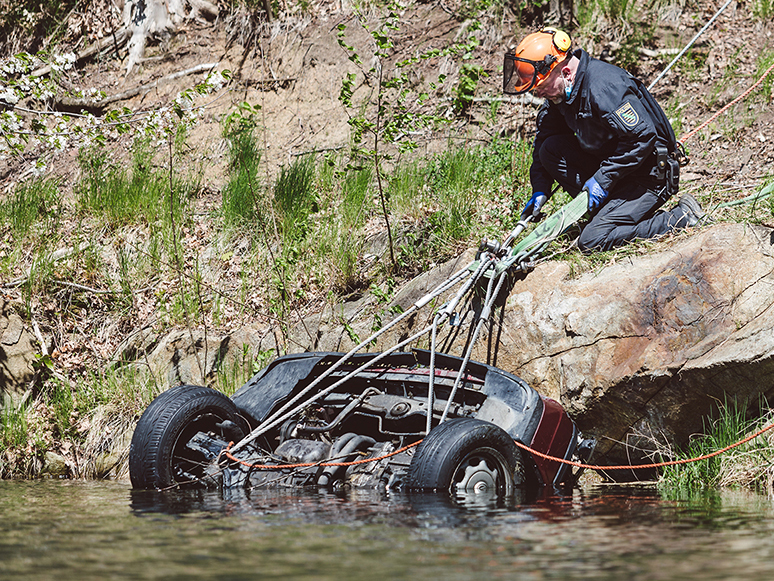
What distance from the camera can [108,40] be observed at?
1294cm

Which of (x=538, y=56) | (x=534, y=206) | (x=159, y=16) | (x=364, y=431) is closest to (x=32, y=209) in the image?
(x=159, y=16)

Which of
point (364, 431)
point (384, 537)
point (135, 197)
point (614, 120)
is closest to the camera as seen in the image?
point (384, 537)

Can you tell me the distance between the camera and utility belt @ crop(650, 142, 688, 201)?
19.8 ft

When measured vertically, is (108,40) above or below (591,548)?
above

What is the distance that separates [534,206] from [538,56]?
120 centimetres

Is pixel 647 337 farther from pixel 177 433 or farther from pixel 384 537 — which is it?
pixel 177 433

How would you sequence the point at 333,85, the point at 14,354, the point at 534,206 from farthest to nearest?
1. the point at 333,85
2. the point at 14,354
3. the point at 534,206

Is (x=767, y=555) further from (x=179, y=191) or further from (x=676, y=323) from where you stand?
(x=179, y=191)

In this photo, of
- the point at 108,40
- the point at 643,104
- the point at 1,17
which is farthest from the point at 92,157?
the point at 643,104

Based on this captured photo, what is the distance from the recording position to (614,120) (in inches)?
229

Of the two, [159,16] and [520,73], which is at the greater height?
[159,16]

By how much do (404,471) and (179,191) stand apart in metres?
5.73

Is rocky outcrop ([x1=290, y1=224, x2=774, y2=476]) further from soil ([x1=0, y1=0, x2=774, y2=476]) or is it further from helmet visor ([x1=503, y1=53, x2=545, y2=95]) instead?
soil ([x1=0, y1=0, x2=774, y2=476])

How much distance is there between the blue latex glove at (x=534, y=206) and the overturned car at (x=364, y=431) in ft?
5.50
